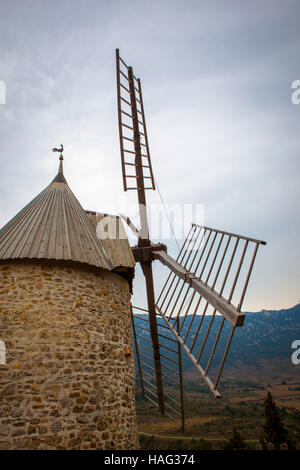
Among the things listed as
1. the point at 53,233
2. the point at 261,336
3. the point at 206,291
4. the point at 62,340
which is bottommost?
the point at 261,336

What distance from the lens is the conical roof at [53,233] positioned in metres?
5.17

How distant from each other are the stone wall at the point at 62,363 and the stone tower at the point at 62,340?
1 cm

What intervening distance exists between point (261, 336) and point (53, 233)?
5666 inches

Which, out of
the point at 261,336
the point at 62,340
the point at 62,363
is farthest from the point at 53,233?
the point at 261,336

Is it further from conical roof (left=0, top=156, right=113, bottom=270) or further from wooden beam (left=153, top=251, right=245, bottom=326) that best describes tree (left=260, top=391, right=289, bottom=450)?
conical roof (left=0, top=156, right=113, bottom=270)

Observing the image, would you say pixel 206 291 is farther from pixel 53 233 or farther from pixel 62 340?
pixel 53 233

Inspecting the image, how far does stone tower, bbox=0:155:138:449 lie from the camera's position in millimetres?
4141

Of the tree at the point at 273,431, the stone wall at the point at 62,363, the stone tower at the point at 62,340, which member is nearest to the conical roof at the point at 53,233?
the stone tower at the point at 62,340

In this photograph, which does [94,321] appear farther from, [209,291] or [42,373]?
[209,291]

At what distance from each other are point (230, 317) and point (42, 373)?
135 inches

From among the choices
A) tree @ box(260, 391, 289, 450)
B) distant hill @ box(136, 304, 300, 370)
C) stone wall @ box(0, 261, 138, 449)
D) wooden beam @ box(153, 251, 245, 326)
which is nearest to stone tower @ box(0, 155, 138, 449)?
stone wall @ box(0, 261, 138, 449)

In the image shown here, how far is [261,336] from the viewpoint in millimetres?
130875
